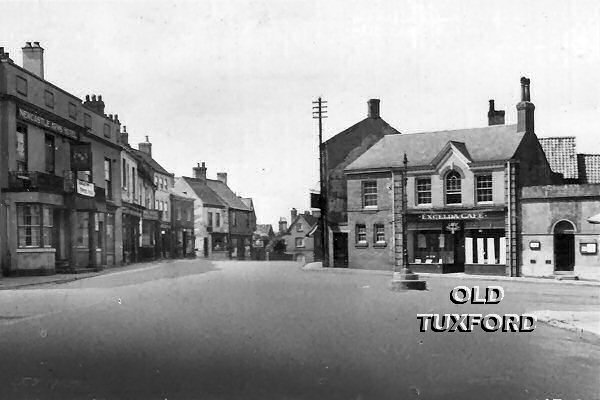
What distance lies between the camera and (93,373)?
8.10m

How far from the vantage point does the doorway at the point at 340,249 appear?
39125mm

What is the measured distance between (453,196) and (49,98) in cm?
2078

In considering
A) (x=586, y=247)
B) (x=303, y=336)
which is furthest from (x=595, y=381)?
(x=586, y=247)

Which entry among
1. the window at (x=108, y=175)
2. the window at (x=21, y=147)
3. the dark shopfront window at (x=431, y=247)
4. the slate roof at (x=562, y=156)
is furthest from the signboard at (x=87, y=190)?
the slate roof at (x=562, y=156)

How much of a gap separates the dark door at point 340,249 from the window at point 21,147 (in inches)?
856

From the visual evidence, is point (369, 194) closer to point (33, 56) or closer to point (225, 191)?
point (225, 191)

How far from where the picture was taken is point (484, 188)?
→ 32.2m

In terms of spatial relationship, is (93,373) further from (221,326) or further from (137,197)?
(137,197)

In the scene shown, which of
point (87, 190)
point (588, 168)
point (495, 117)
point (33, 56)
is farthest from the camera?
point (588, 168)

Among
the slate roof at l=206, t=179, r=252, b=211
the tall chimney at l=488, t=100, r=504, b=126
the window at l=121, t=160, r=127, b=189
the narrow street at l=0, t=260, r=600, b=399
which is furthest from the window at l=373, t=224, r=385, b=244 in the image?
the narrow street at l=0, t=260, r=600, b=399

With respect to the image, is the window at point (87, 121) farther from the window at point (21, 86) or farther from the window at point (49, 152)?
the window at point (21, 86)

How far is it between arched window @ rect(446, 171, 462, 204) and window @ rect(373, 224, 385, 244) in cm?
390

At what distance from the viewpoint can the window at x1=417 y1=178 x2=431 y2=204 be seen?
33688 millimetres

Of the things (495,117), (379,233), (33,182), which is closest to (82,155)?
(33,182)
